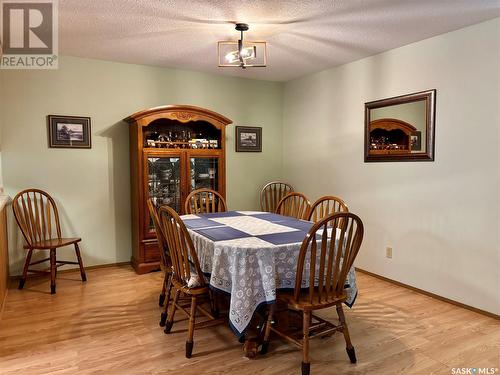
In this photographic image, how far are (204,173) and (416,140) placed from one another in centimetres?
229

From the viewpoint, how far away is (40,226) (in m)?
3.81

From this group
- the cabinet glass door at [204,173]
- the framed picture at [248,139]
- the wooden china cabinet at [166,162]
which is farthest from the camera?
the framed picture at [248,139]

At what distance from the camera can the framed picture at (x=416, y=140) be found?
3391 mm

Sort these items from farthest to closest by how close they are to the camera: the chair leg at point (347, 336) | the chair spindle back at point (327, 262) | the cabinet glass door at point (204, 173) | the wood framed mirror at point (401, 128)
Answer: the cabinet glass door at point (204, 173) → the wood framed mirror at point (401, 128) → the chair leg at point (347, 336) → the chair spindle back at point (327, 262)

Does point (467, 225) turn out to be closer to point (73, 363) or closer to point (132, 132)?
point (73, 363)

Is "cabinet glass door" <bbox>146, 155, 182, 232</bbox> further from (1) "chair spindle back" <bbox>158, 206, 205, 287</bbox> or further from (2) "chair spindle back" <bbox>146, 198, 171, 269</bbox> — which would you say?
(1) "chair spindle back" <bbox>158, 206, 205, 287</bbox>

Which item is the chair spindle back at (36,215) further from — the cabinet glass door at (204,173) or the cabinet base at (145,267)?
the cabinet glass door at (204,173)

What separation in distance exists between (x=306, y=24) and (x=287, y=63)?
122cm

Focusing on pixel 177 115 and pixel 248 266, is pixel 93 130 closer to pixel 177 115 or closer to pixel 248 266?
pixel 177 115

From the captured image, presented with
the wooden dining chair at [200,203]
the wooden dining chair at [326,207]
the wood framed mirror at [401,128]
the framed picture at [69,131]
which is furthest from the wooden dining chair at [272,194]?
the framed picture at [69,131]

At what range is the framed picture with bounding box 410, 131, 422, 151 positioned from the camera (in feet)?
11.1
